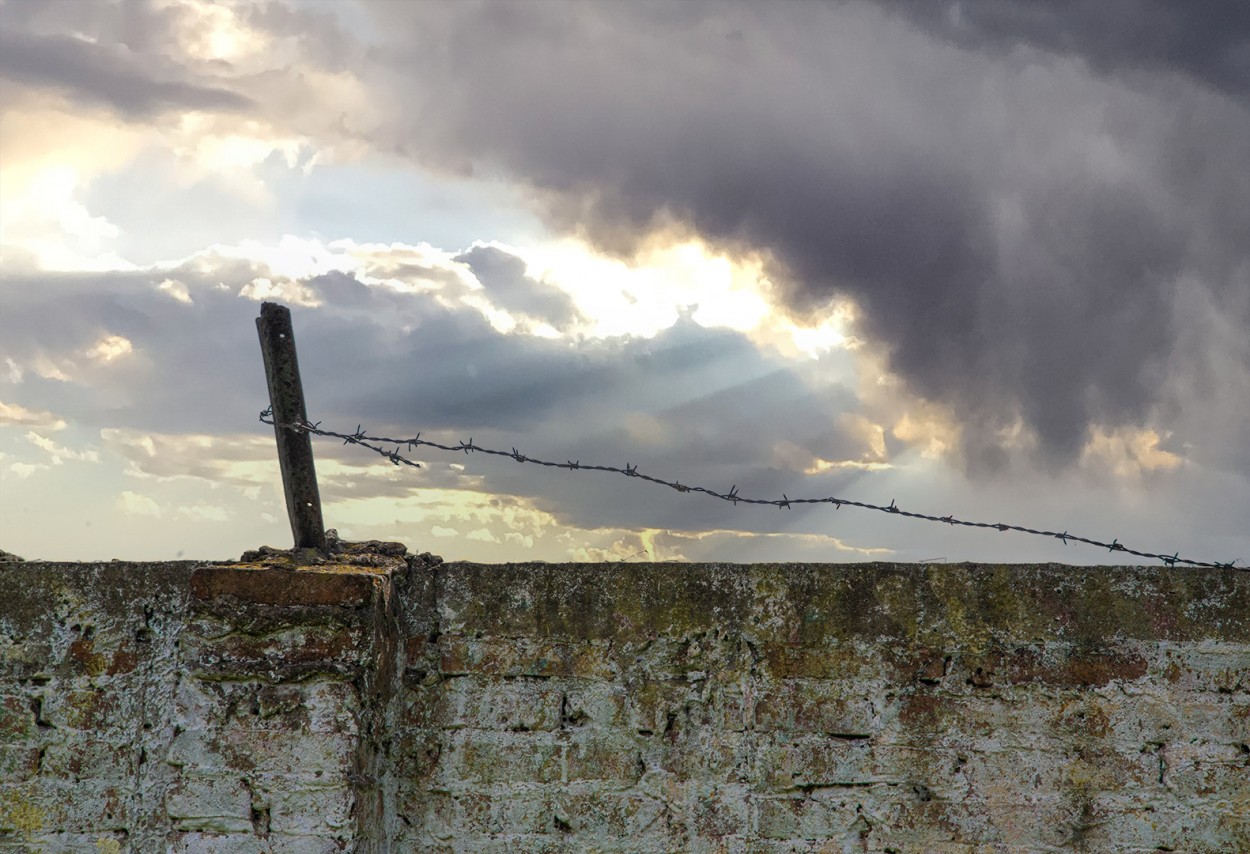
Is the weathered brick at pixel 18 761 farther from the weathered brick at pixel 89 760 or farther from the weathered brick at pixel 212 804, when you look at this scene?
the weathered brick at pixel 212 804

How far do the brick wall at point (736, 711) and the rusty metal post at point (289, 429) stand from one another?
0.68ft

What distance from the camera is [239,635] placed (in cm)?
393

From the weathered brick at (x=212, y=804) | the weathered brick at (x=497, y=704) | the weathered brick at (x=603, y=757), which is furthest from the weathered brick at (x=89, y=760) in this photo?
the weathered brick at (x=603, y=757)

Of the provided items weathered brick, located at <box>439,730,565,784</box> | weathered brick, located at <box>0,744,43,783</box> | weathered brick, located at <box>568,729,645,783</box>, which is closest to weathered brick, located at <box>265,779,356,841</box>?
weathered brick, located at <box>439,730,565,784</box>

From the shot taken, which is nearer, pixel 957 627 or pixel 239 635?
pixel 239 635

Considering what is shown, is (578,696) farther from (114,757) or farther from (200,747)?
(114,757)

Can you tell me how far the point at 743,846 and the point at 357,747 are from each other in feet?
4.73

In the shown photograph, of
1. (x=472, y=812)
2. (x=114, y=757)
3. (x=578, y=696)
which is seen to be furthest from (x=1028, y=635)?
(x=114, y=757)

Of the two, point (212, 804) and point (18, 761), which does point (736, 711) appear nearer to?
point (212, 804)

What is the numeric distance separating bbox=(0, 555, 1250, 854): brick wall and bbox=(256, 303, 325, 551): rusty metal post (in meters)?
0.21

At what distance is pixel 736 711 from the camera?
419cm

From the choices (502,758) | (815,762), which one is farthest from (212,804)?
(815,762)

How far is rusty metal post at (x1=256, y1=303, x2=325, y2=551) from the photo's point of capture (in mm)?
4336

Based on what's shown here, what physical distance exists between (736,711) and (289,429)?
6.55 feet
